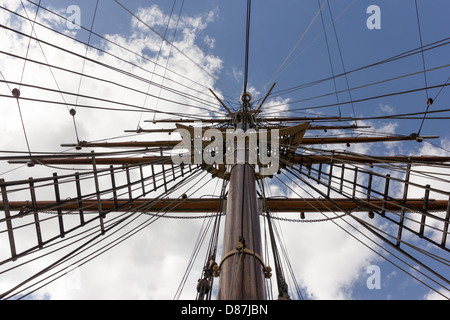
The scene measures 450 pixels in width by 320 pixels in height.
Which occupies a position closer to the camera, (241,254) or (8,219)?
(241,254)

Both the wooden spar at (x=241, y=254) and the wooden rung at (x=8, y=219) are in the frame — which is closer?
the wooden spar at (x=241, y=254)

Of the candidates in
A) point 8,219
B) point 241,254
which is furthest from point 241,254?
point 8,219

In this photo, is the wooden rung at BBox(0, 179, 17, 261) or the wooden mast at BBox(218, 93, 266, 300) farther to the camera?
the wooden rung at BBox(0, 179, 17, 261)

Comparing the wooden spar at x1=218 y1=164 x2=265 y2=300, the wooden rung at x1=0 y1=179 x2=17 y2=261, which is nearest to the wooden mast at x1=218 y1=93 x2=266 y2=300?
the wooden spar at x1=218 y1=164 x2=265 y2=300

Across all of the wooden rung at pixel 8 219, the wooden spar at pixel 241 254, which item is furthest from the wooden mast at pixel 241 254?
the wooden rung at pixel 8 219

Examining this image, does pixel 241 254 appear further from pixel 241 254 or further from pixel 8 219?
pixel 8 219

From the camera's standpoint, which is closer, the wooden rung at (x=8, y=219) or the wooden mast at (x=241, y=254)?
the wooden mast at (x=241, y=254)

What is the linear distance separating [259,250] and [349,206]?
20.0ft

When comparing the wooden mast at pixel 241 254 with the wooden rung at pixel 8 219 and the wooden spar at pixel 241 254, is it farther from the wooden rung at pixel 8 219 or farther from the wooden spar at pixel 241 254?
the wooden rung at pixel 8 219

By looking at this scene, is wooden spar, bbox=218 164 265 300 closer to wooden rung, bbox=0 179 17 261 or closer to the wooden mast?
the wooden mast
